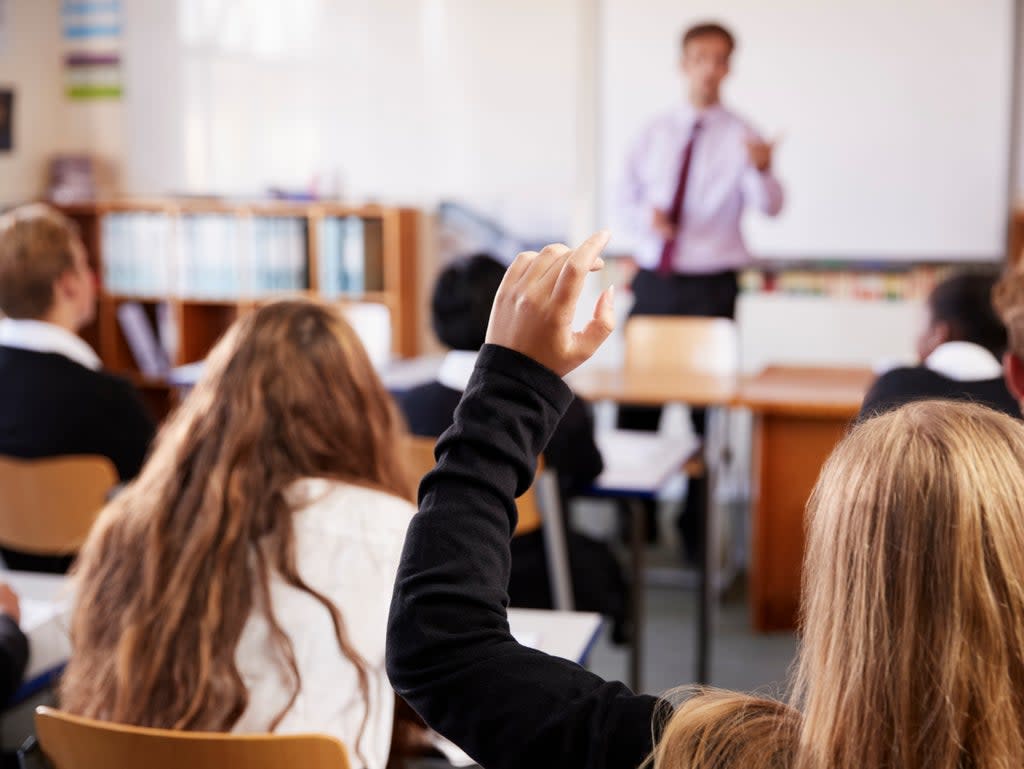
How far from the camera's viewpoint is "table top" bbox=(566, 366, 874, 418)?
3570mm

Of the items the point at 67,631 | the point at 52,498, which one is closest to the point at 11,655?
the point at 67,631

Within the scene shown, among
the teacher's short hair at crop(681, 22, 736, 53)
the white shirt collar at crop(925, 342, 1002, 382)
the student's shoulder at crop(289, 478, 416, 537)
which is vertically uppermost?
the teacher's short hair at crop(681, 22, 736, 53)

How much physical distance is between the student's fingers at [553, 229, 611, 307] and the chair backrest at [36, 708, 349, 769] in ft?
1.77

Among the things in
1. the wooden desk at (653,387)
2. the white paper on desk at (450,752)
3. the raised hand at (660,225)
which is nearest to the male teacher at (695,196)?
the raised hand at (660,225)

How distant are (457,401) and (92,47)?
419cm

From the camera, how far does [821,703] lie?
710mm

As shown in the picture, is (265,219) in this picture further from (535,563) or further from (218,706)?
(218,706)

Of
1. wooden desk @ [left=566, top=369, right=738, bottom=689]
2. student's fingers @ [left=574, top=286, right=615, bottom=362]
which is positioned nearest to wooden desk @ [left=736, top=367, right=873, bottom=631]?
wooden desk @ [left=566, top=369, right=738, bottom=689]

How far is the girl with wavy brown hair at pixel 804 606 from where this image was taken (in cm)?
68

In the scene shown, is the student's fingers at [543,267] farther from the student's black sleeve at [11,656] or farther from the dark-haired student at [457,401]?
the dark-haired student at [457,401]

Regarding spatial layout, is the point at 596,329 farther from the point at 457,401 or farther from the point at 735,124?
the point at 735,124

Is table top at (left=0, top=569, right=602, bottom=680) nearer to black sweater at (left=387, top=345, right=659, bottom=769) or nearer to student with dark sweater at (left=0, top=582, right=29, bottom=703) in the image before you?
student with dark sweater at (left=0, top=582, right=29, bottom=703)

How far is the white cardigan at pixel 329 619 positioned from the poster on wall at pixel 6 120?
4776 millimetres

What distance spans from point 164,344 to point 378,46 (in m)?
1.73
